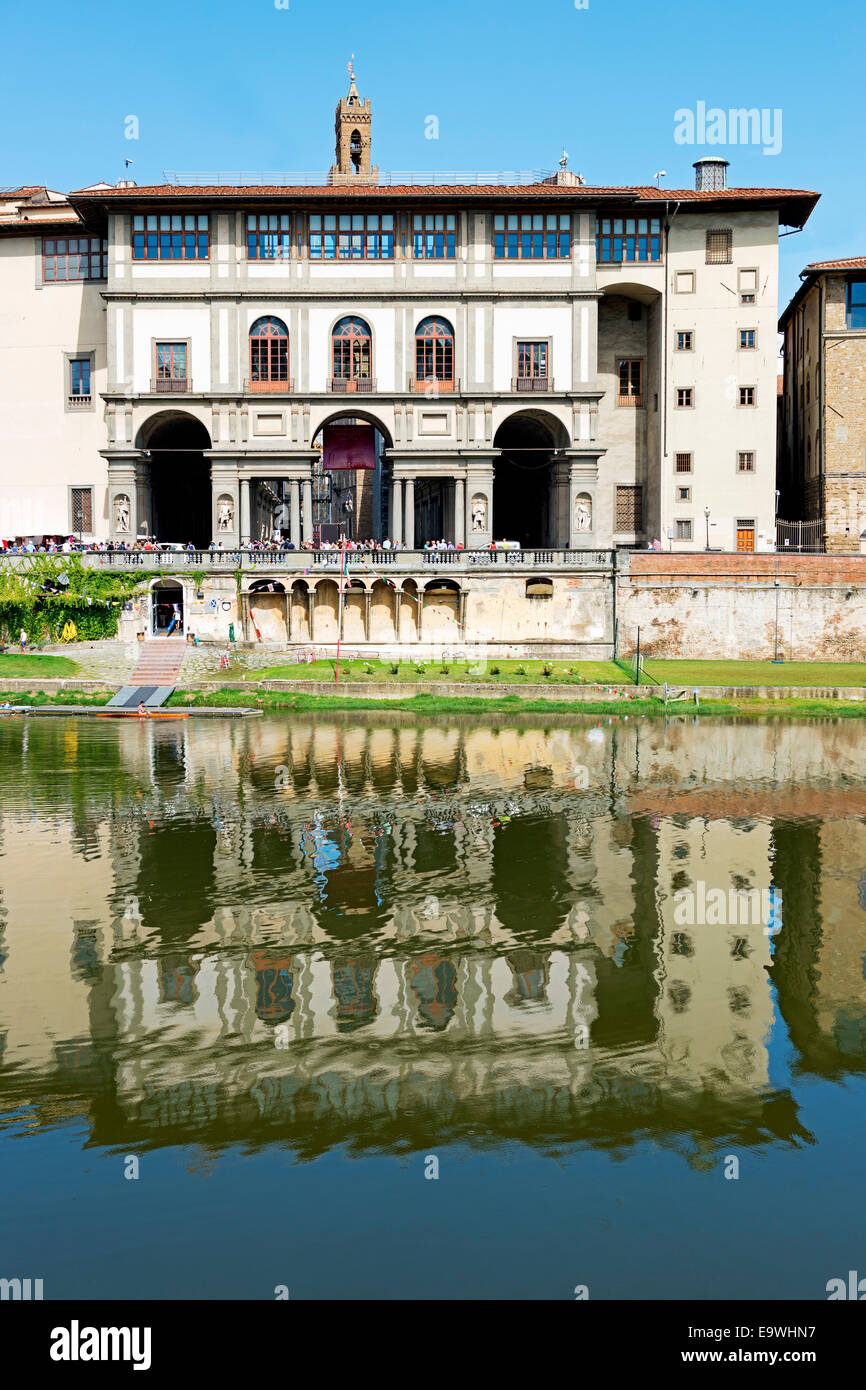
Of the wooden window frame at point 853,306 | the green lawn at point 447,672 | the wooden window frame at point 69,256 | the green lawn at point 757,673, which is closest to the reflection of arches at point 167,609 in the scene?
the green lawn at point 447,672

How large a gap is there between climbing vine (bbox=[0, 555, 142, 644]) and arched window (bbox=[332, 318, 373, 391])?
14.5 m

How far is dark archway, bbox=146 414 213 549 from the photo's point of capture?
2584 inches

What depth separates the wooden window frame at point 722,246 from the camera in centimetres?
6206

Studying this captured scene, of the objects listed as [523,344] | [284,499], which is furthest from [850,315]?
[284,499]

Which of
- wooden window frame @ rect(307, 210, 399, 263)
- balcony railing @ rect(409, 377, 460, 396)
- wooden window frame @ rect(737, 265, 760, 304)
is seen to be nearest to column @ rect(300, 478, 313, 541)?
balcony railing @ rect(409, 377, 460, 396)

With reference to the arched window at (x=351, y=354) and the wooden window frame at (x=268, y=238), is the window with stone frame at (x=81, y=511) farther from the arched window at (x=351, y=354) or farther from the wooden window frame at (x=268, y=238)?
the wooden window frame at (x=268, y=238)

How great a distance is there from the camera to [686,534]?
209ft

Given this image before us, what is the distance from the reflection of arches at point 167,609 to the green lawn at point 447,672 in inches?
194

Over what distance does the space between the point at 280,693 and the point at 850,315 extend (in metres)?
36.5

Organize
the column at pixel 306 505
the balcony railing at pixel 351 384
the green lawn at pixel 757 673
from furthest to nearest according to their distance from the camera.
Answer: the column at pixel 306 505
the balcony railing at pixel 351 384
the green lawn at pixel 757 673

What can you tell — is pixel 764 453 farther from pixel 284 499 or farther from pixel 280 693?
pixel 284 499

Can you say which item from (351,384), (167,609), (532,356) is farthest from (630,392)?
(167,609)

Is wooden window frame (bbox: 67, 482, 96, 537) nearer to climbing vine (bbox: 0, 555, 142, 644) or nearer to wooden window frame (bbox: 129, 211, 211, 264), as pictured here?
climbing vine (bbox: 0, 555, 142, 644)

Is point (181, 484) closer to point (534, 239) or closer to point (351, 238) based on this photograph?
point (351, 238)
